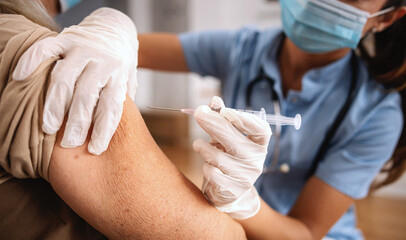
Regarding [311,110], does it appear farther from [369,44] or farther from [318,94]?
[369,44]

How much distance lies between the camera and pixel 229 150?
63 cm

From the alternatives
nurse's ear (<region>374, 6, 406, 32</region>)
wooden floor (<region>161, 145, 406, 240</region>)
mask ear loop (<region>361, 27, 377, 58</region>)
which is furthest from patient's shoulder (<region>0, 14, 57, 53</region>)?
wooden floor (<region>161, 145, 406, 240</region>)

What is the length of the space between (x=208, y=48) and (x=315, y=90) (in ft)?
1.61

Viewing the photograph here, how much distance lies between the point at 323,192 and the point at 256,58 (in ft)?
1.98

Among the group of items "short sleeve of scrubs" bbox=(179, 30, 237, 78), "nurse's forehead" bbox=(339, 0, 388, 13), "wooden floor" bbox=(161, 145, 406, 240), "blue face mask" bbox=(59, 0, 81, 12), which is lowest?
"wooden floor" bbox=(161, 145, 406, 240)

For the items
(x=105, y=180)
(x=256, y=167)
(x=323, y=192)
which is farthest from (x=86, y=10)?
(x=323, y=192)

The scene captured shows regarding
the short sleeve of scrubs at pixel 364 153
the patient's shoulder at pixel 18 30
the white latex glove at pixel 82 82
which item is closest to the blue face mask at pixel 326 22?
the short sleeve of scrubs at pixel 364 153

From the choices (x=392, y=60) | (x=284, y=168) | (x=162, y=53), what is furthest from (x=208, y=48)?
(x=392, y=60)

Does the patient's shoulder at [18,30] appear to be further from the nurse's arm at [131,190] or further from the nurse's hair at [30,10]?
the nurse's arm at [131,190]

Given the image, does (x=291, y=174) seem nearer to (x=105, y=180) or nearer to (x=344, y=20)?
(x=344, y=20)

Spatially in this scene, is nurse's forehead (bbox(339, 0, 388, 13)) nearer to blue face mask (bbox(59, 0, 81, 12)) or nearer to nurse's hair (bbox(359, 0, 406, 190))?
nurse's hair (bbox(359, 0, 406, 190))

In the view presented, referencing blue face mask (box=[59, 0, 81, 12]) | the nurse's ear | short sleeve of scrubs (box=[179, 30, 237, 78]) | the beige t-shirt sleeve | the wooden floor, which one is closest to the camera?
the beige t-shirt sleeve

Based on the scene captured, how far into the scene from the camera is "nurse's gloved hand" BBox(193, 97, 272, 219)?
1.99 ft

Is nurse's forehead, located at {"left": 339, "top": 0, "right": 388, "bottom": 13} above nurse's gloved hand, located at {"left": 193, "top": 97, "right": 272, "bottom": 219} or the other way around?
above
